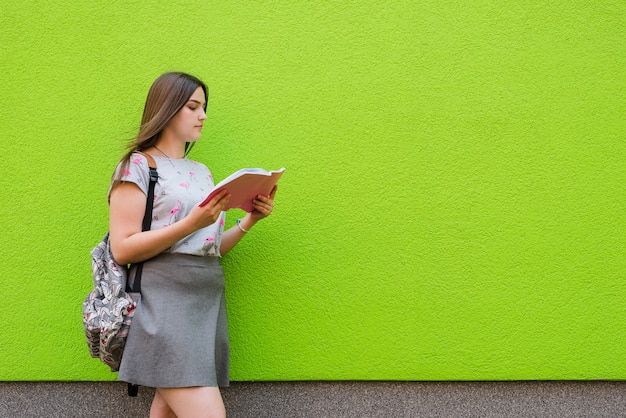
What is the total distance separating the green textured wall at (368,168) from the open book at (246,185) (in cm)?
41

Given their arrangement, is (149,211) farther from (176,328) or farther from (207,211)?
(176,328)

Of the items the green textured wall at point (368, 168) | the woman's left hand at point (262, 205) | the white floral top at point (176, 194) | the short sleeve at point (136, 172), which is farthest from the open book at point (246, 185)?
the green textured wall at point (368, 168)

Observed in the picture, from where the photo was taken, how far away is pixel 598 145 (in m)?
2.33

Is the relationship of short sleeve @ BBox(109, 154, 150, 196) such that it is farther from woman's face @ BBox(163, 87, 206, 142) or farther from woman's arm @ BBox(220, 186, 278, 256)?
Answer: woman's arm @ BBox(220, 186, 278, 256)

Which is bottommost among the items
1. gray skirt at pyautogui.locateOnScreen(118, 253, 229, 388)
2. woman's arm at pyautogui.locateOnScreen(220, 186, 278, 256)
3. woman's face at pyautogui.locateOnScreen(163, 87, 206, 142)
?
gray skirt at pyautogui.locateOnScreen(118, 253, 229, 388)

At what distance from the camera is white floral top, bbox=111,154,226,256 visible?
179cm

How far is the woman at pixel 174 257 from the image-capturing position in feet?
5.70

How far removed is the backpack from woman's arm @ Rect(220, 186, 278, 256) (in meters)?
0.35

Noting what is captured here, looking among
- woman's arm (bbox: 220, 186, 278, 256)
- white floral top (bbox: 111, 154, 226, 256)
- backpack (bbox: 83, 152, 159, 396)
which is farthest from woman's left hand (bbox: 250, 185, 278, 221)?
backpack (bbox: 83, 152, 159, 396)

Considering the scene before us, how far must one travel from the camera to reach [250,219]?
2025 millimetres

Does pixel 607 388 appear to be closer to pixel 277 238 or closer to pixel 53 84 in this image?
pixel 277 238

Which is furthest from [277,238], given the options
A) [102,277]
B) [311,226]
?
[102,277]

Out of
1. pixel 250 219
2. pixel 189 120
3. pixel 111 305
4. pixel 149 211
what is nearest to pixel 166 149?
pixel 189 120

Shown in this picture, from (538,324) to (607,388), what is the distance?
39cm
